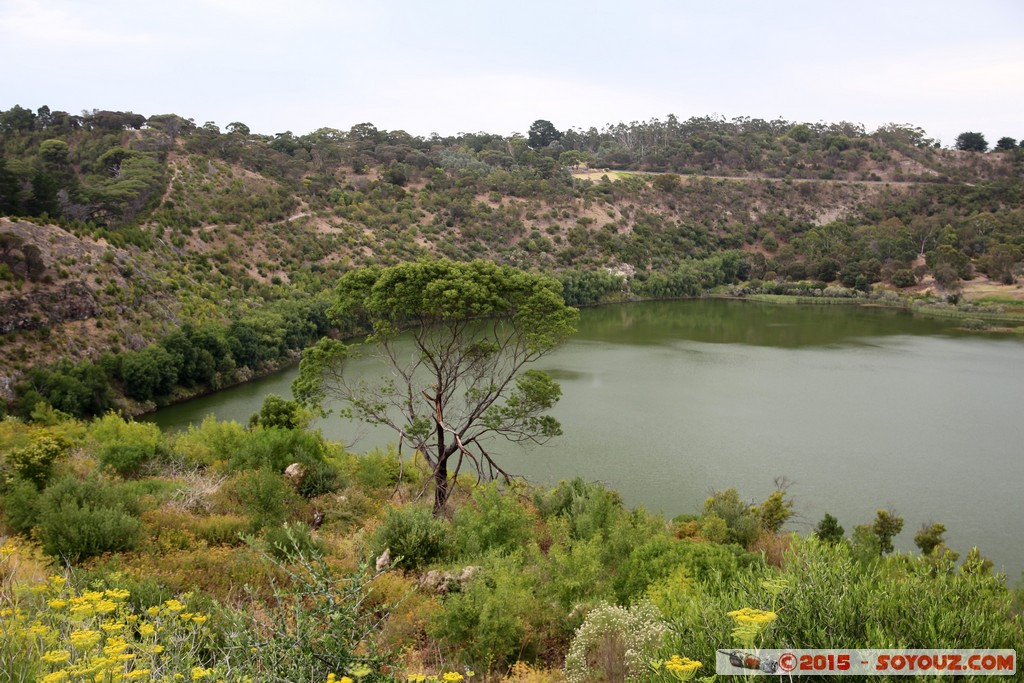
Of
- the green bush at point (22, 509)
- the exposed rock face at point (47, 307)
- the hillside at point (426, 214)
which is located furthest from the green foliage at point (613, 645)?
the exposed rock face at point (47, 307)

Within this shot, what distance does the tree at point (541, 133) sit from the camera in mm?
107062

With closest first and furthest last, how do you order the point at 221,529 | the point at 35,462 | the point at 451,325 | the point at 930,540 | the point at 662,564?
the point at 662,564, the point at 221,529, the point at 35,462, the point at 930,540, the point at 451,325

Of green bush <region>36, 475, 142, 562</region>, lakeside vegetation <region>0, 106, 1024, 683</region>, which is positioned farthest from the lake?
green bush <region>36, 475, 142, 562</region>

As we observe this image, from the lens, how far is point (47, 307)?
24656 millimetres

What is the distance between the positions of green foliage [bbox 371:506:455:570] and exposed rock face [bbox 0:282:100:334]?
21336 mm

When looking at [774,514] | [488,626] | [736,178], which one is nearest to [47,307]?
[488,626]

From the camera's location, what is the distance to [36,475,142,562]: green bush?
24.9ft

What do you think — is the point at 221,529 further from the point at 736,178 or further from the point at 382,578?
the point at 736,178

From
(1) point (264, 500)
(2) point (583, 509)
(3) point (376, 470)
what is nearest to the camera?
(1) point (264, 500)

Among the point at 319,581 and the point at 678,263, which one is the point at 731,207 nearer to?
the point at 678,263

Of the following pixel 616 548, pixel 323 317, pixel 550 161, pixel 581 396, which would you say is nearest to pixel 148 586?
Result: pixel 616 548

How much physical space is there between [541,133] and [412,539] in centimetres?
10486

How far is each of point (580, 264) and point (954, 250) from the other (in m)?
32.6

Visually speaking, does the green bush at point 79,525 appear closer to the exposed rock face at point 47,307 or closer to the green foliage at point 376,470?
the green foliage at point 376,470
